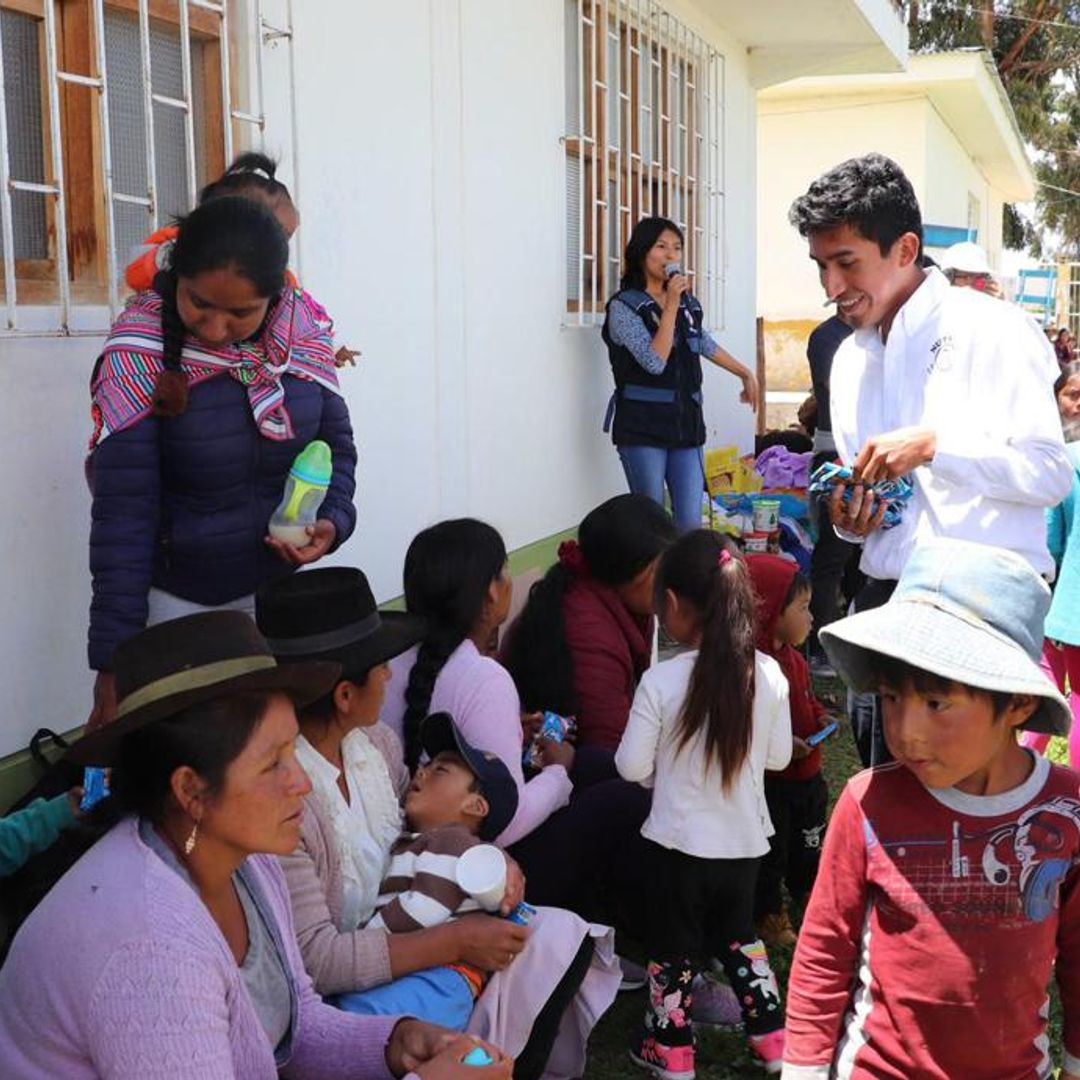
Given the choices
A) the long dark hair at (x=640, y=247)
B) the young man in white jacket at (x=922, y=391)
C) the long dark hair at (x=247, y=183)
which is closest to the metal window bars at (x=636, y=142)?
the long dark hair at (x=640, y=247)

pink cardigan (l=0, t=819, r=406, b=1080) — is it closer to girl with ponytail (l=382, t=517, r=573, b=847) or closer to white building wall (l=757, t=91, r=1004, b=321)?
girl with ponytail (l=382, t=517, r=573, b=847)

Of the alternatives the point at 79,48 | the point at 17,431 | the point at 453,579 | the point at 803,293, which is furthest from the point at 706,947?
the point at 803,293

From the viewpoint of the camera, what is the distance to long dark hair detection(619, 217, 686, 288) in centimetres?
609

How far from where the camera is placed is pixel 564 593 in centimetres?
384

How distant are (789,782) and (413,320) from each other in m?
2.11

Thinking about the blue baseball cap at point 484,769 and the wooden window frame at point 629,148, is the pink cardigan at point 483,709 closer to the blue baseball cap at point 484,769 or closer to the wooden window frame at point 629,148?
the blue baseball cap at point 484,769

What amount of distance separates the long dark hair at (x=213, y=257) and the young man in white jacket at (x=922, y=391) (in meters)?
1.04

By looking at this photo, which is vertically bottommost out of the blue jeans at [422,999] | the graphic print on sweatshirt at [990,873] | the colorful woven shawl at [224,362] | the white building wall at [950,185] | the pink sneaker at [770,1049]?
the pink sneaker at [770,1049]

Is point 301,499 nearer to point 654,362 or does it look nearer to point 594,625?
point 594,625

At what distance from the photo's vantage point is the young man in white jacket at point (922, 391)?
2.51 metres

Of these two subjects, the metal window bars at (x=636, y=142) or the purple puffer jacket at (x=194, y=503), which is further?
the metal window bars at (x=636, y=142)

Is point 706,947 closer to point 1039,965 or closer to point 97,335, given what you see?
point 1039,965

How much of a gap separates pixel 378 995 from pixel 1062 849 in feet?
3.95

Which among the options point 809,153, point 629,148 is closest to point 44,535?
point 629,148
